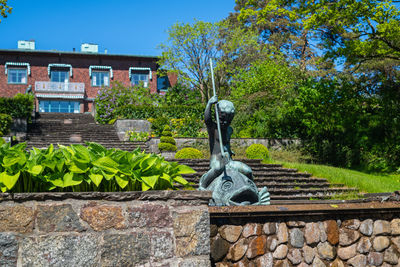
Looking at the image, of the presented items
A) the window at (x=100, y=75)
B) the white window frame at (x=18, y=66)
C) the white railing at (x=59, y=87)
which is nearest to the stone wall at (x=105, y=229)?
the white railing at (x=59, y=87)

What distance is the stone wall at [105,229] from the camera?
2.62 meters

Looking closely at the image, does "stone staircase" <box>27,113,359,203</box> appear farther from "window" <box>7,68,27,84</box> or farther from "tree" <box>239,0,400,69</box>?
"window" <box>7,68,27,84</box>

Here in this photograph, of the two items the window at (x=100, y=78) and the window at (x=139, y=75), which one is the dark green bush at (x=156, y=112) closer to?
the window at (x=139, y=75)

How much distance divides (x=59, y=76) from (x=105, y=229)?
37.7 m

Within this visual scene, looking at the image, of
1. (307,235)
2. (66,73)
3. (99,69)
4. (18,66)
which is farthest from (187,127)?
(18,66)

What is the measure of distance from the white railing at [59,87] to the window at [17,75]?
6.73ft

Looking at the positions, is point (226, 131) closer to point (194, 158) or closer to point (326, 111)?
point (194, 158)

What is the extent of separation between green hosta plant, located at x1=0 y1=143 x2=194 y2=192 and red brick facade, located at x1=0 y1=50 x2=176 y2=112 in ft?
116

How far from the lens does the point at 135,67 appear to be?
38.9 m

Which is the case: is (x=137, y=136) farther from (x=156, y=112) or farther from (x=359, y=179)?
(x=359, y=179)

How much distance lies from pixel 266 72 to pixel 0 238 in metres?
23.6

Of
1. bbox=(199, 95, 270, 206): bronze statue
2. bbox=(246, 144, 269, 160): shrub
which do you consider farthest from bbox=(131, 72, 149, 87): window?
bbox=(199, 95, 270, 206): bronze statue

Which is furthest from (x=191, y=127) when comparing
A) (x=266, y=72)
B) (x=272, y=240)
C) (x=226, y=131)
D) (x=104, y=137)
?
(x=272, y=240)

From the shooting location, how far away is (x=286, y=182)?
44.6 feet
